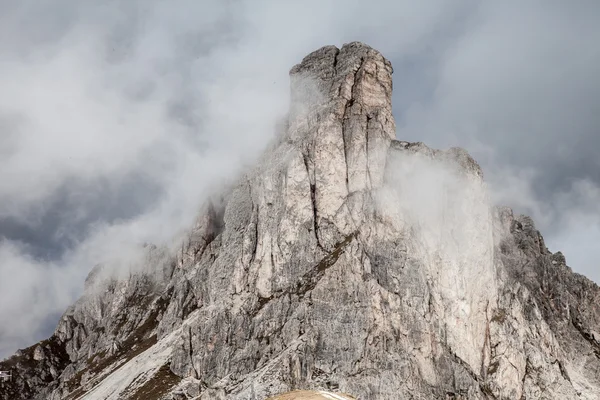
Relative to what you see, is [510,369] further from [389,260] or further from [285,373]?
[285,373]

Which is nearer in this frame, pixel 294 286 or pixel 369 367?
pixel 369 367

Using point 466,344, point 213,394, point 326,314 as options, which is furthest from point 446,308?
point 213,394

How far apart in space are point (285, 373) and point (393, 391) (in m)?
29.7

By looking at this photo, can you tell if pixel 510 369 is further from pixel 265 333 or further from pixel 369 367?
pixel 265 333

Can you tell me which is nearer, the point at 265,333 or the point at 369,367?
the point at 369,367

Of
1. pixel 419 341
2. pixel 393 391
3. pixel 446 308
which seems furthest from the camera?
pixel 446 308

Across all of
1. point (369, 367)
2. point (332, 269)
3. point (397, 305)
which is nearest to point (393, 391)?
point (369, 367)

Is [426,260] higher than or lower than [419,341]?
higher

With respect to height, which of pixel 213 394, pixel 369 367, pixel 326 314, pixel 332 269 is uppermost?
pixel 332 269

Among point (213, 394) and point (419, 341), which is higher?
point (419, 341)

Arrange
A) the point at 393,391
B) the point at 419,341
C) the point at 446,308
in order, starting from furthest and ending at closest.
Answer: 1. the point at 446,308
2. the point at 419,341
3. the point at 393,391

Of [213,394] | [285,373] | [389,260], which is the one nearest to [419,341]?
[389,260]

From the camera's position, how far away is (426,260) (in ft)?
650

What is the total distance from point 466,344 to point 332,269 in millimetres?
46903
